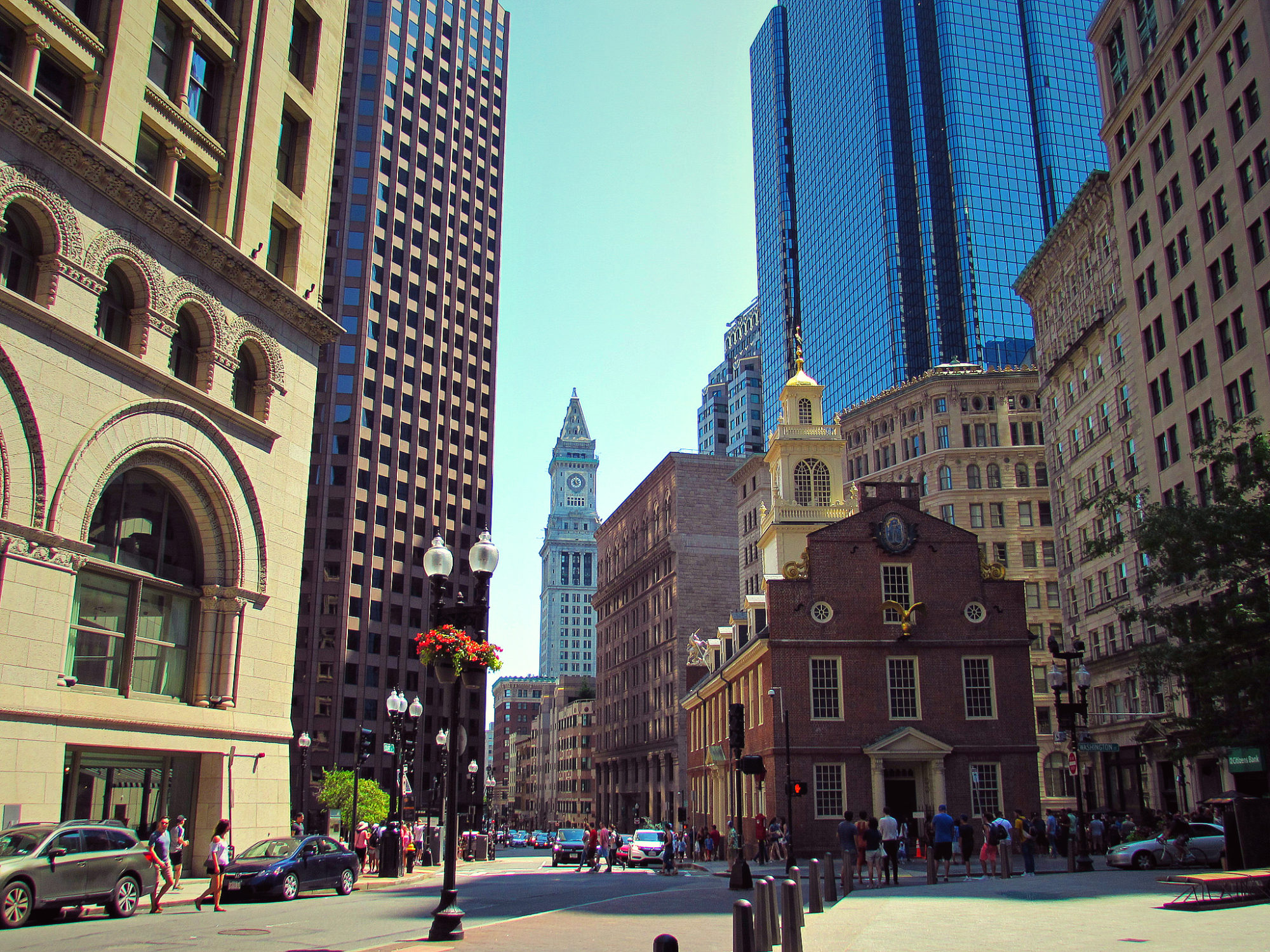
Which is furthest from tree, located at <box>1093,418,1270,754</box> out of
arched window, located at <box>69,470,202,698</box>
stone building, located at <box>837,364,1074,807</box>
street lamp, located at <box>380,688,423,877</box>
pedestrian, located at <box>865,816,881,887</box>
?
stone building, located at <box>837,364,1074,807</box>

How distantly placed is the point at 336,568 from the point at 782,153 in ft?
410

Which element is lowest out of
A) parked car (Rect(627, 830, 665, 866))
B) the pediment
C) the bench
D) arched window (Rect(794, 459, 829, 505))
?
parked car (Rect(627, 830, 665, 866))

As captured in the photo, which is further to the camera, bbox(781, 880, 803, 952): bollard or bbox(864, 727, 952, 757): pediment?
bbox(864, 727, 952, 757): pediment

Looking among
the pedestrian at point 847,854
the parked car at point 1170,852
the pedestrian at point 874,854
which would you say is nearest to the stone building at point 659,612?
the pedestrian at point 847,854

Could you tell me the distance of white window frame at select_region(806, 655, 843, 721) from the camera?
4250 centimetres

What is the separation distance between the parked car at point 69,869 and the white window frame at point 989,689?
1291 inches

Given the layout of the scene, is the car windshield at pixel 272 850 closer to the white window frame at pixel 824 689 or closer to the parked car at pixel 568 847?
the white window frame at pixel 824 689

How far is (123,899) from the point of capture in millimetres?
19656

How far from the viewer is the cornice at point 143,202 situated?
23.9 m

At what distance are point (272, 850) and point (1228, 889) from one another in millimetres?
20098

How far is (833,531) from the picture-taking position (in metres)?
44.7

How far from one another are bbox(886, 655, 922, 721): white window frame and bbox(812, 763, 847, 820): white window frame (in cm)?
314

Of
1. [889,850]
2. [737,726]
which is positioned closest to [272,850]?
[737,726]

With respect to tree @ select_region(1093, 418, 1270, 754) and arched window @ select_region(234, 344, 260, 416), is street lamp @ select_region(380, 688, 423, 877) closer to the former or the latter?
arched window @ select_region(234, 344, 260, 416)
